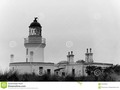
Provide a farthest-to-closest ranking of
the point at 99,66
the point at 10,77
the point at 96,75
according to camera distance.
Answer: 1. the point at 99,66
2. the point at 96,75
3. the point at 10,77

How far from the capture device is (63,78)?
4633 mm

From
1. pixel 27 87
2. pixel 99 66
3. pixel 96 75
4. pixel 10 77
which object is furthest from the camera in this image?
pixel 99 66

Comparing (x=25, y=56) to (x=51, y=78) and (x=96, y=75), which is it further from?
(x=96, y=75)

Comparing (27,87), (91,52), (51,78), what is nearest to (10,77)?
(51,78)

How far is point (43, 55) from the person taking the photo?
5465mm

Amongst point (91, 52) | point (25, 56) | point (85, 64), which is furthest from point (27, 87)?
point (85, 64)

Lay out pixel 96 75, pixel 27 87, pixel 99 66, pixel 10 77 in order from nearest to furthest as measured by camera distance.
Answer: pixel 27 87 → pixel 10 77 → pixel 96 75 → pixel 99 66

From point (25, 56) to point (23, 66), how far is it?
196 mm

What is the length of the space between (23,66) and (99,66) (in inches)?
46.0

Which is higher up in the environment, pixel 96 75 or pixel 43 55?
pixel 43 55

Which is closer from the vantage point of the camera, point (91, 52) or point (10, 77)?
point (10, 77)

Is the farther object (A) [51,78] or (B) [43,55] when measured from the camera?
(B) [43,55]

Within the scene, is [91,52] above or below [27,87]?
above

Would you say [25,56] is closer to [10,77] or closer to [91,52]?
[10,77]
